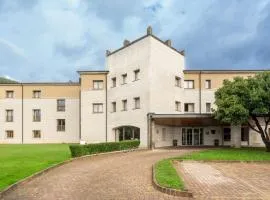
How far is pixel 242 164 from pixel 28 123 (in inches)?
1276

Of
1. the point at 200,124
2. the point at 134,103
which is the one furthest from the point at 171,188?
the point at 200,124

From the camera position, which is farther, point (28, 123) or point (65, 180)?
point (28, 123)

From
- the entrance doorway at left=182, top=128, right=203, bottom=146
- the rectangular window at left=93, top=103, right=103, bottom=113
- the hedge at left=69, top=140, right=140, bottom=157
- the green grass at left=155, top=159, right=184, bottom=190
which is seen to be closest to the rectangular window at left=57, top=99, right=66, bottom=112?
the rectangular window at left=93, top=103, right=103, bottom=113

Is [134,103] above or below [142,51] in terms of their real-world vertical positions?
below

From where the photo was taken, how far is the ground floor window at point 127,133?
107 ft

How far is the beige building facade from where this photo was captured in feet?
104

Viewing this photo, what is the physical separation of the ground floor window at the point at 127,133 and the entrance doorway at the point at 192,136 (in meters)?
6.76

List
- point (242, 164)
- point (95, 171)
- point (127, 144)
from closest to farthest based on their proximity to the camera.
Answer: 1. point (95, 171)
2. point (242, 164)
3. point (127, 144)

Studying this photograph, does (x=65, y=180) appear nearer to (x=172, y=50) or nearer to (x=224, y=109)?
(x=224, y=109)

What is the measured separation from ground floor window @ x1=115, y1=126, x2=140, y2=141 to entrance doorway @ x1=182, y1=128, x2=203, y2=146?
6.76 meters

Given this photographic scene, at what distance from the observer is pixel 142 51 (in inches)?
1289

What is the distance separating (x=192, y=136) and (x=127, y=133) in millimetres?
8302

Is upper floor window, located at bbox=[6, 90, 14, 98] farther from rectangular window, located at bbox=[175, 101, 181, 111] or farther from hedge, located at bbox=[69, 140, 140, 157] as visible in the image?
rectangular window, located at bbox=[175, 101, 181, 111]

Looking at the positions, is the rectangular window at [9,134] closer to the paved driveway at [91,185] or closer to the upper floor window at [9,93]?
the upper floor window at [9,93]
